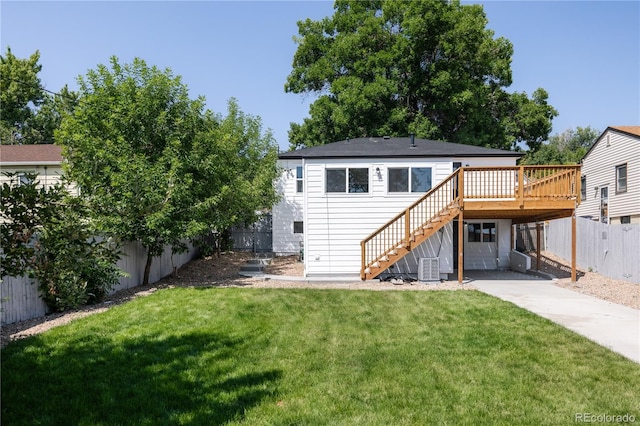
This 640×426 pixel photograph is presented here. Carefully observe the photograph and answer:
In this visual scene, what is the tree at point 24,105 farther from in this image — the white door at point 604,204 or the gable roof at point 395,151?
the white door at point 604,204

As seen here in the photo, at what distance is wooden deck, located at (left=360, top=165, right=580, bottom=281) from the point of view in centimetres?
1201

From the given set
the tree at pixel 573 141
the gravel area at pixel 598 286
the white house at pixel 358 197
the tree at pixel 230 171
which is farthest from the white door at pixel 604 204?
the tree at pixel 230 171

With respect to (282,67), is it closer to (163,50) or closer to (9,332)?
(163,50)

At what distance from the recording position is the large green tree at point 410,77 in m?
24.2

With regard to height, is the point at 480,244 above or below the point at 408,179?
below

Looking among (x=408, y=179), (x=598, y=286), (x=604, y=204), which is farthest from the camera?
(x=604, y=204)

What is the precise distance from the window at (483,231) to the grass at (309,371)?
29.2ft

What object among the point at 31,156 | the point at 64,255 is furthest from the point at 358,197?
the point at 31,156

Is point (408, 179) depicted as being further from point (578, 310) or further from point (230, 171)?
point (578, 310)

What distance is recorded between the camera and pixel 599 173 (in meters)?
21.6

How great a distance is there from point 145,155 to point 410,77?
19241 millimetres

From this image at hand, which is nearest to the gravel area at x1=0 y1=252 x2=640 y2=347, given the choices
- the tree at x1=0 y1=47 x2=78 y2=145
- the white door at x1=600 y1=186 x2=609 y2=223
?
the white door at x1=600 y1=186 x2=609 y2=223

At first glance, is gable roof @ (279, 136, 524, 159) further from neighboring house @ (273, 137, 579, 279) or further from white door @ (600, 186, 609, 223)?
white door @ (600, 186, 609, 223)

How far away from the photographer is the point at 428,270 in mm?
12539
